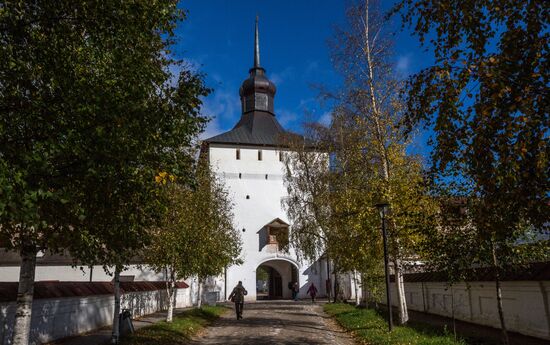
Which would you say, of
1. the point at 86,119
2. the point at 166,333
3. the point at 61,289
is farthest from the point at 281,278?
the point at 86,119

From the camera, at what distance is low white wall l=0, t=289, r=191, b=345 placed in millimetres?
10695

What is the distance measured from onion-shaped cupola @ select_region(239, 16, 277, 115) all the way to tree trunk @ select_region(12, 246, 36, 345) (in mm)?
43543

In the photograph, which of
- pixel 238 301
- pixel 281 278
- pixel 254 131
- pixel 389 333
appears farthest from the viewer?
pixel 254 131

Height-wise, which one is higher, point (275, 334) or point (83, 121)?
point (83, 121)

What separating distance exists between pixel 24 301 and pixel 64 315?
6.32 metres

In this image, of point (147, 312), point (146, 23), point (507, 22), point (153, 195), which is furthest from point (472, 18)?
point (147, 312)

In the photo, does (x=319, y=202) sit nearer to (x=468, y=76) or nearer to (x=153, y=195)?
(x=153, y=195)

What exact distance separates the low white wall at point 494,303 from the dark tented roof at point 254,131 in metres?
28.5

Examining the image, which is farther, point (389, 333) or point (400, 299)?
point (400, 299)

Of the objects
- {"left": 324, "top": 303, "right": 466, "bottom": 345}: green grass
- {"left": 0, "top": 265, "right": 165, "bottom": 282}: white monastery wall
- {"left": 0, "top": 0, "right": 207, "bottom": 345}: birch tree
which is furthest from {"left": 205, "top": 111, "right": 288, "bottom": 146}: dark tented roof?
{"left": 0, "top": 0, "right": 207, "bottom": 345}: birch tree

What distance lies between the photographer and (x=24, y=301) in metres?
7.96

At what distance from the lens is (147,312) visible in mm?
22766

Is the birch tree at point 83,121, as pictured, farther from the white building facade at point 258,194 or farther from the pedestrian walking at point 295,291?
the white building facade at point 258,194

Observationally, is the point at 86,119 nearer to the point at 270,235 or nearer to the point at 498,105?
the point at 498,105
